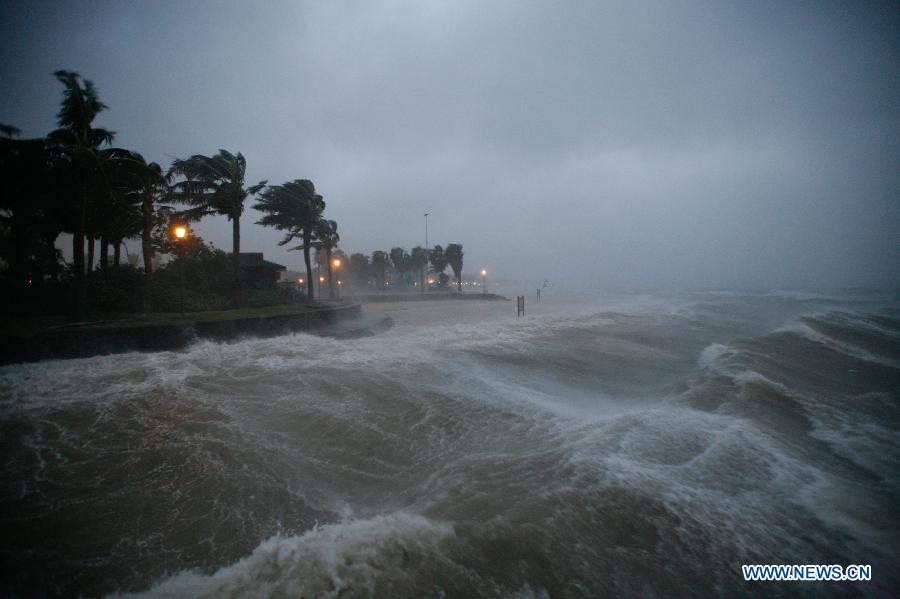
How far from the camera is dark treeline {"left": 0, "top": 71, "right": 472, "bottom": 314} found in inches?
533

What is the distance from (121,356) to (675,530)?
524 inches

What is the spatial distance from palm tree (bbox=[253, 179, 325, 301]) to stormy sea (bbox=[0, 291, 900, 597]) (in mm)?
18429

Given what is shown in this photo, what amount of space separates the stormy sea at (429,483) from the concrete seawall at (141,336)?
1.09 metres

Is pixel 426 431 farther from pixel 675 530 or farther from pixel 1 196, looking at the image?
pixel 1 196

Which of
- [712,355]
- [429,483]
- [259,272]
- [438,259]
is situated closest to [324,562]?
[429,483]

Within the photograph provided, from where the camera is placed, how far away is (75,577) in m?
2.42

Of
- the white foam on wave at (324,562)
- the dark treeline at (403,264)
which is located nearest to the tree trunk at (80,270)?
the white foam on wave at (324,562)

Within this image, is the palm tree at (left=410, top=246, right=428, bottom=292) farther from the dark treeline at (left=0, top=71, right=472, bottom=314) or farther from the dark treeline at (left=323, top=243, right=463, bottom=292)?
the dark treeline at (left=0, top=71, right=472, bottom=314)

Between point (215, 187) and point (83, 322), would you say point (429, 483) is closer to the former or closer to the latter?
point (83, 322)

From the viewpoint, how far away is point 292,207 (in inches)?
968

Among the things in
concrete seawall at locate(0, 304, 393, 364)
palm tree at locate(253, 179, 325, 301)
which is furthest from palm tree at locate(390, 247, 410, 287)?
concrete seawall at locate(0, 304, 393, 364)

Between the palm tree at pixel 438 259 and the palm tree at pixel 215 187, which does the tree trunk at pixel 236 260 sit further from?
the palm tree at pixel 438 259

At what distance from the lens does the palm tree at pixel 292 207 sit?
24.2 meters

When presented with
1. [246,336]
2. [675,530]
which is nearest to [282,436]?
[675,530]
